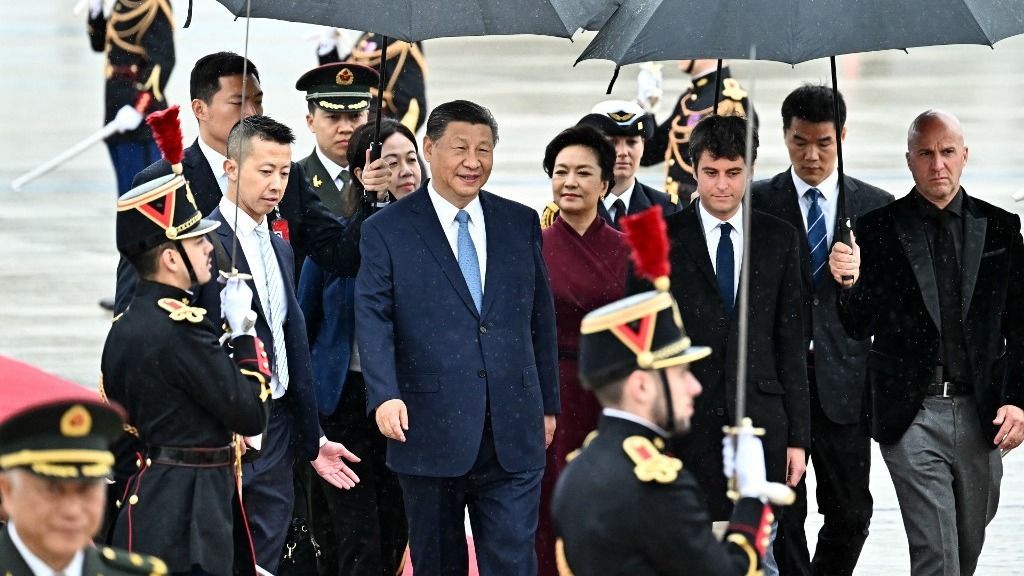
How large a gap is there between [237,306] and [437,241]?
866 millimetres

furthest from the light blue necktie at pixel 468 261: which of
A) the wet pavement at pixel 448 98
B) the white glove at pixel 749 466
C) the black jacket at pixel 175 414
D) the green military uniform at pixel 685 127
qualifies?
the green military uniform at pixel 685 127

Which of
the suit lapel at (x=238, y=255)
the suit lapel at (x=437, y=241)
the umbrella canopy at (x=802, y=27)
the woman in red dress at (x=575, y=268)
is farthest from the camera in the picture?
the woman in red dress at (x=575, y=268)

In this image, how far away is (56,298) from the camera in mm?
12031

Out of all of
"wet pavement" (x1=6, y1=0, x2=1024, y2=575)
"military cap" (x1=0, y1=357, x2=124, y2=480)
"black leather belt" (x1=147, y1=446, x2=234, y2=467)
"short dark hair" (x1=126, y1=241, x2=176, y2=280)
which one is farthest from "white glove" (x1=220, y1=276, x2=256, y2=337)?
"wet pavement" (x1=6, y1=0, x2=1024, y2=575)

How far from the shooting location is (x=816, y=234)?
279 inches

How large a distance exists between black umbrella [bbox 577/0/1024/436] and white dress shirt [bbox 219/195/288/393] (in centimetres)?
130

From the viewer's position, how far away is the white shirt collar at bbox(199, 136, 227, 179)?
6.82m

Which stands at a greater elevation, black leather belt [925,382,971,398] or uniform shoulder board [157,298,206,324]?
uniform shoulder board [157,298,206,324]

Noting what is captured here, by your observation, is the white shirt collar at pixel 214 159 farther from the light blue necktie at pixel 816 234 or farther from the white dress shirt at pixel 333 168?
the light blue necktie at pixel 816 234

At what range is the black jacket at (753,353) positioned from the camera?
6.42 meters

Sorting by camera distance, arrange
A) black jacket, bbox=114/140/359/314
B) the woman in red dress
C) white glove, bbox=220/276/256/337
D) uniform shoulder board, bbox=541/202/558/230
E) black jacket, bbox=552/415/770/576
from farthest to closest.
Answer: uniform shoulder board, bbox=541/202/558/230
the woman in red dress
black jacket, bbox=114/140/359/314
white glove, bbox=220/276/256/337
black jacket, bbox=552/415/770/576

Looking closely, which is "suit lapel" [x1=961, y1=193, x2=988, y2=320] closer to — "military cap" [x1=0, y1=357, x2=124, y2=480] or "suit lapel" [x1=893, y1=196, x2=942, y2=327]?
"suit lapel" [x1=893, y1=196, x2=942, y2=327]

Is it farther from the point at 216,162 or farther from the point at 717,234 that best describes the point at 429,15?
the point at 717,234

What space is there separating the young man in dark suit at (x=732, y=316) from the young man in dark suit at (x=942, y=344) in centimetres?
24
